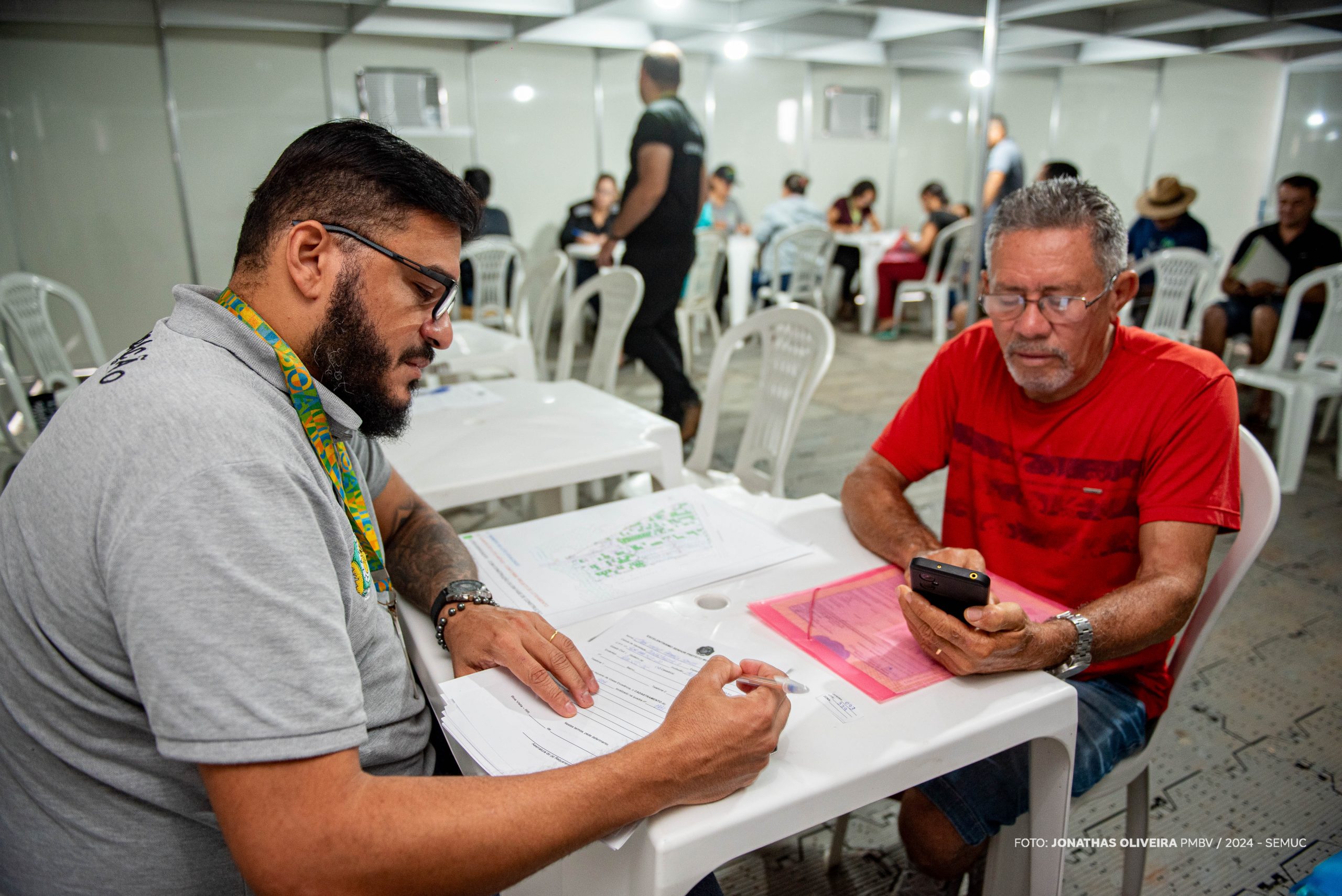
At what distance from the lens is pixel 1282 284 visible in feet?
16.2

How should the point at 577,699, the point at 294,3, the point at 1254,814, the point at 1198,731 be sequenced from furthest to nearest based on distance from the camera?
the point at 294,3 → the point at 1198,731 → the point at 1254,814 → the point at 577,699

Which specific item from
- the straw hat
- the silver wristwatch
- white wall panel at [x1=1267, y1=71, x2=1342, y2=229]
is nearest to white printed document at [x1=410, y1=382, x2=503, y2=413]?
the silver wristwatch

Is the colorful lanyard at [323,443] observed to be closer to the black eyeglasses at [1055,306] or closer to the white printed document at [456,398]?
the black eyeglasses at [1055,306]

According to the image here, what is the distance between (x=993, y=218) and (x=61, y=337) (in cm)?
733

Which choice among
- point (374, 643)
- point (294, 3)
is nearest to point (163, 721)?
point (374, 643)

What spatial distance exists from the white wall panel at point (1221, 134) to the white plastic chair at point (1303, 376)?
474 cm

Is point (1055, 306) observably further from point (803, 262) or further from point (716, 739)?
point (803, 262)

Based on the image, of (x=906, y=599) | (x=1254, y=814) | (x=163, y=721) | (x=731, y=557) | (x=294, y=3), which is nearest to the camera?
(x=163, y=721)

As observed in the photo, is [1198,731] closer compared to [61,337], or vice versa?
[1198,731]

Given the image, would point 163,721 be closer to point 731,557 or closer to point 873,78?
point 731,557

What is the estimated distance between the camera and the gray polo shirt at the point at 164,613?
2.25 feet

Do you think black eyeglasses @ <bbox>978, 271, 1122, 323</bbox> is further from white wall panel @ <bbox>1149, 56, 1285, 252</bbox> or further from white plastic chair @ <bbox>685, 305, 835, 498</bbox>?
white wall panel @ <bbox>1149, 56, 1285, 252</bbox>

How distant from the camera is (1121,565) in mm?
1404

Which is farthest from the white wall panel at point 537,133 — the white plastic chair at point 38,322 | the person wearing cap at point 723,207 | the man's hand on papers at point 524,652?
the man's hand on papers at point 524,652
